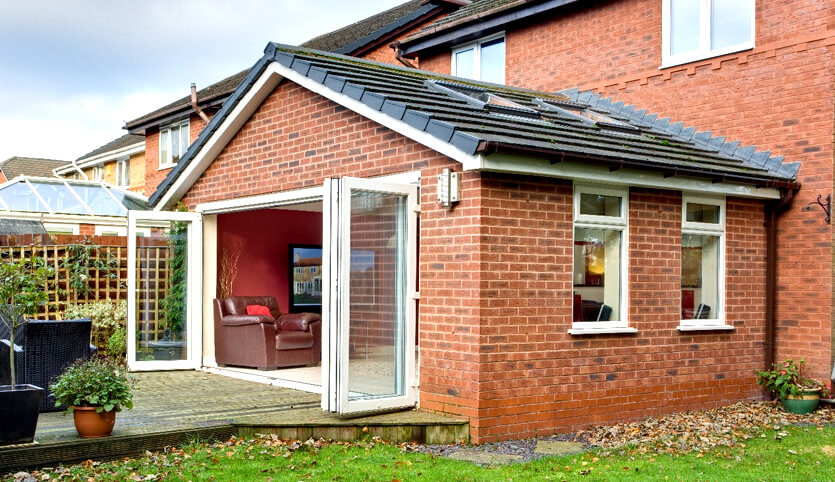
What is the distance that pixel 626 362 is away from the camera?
31.1 feet

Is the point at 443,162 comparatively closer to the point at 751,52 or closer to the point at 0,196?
the point at 751,52

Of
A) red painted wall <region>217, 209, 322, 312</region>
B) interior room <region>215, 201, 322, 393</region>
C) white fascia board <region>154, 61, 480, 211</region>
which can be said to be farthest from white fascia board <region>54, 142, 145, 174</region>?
white fascia board <region>154, 61, 480, 211</region>

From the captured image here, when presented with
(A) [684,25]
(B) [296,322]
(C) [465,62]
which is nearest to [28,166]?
(C) [465,62]

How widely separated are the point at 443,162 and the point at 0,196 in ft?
49.1

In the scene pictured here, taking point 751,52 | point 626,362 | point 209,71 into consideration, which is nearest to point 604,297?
point 626,362

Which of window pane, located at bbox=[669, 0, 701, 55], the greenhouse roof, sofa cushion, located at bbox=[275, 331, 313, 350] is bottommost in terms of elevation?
sofa cushion, located at bbox=[275, 331, 313, 350]

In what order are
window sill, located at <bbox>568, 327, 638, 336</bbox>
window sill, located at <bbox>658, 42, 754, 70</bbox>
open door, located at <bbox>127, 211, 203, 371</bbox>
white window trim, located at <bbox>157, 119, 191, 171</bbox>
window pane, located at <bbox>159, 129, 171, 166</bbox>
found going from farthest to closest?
window pane, located at <bbox>159, 129, 171, 166</bbox> → white window trim, located at <bbox>157, 119, 191, 171</bbox> → open door, located at <bbox>127, 211, 203, 371</bbox> → window sill, located at <bbox>658, 42, 754, 70</bbox> → window sill, located at <bbox>568, 327, 638, 336</bbox>

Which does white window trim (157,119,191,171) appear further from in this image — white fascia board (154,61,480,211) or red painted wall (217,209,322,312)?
white fascia board (154,61,480,211)

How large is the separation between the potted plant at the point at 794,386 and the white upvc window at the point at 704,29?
4.37 m

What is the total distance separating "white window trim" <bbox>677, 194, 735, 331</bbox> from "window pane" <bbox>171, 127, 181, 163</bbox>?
18.4 m

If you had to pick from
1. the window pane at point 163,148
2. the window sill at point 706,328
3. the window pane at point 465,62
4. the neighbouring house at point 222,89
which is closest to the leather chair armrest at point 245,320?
the window sill at point 706,328

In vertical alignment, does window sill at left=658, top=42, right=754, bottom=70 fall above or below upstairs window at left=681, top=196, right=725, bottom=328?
above

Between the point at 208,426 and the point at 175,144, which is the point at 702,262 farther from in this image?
the point at 175,144

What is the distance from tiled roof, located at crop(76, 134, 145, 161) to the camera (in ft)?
106
